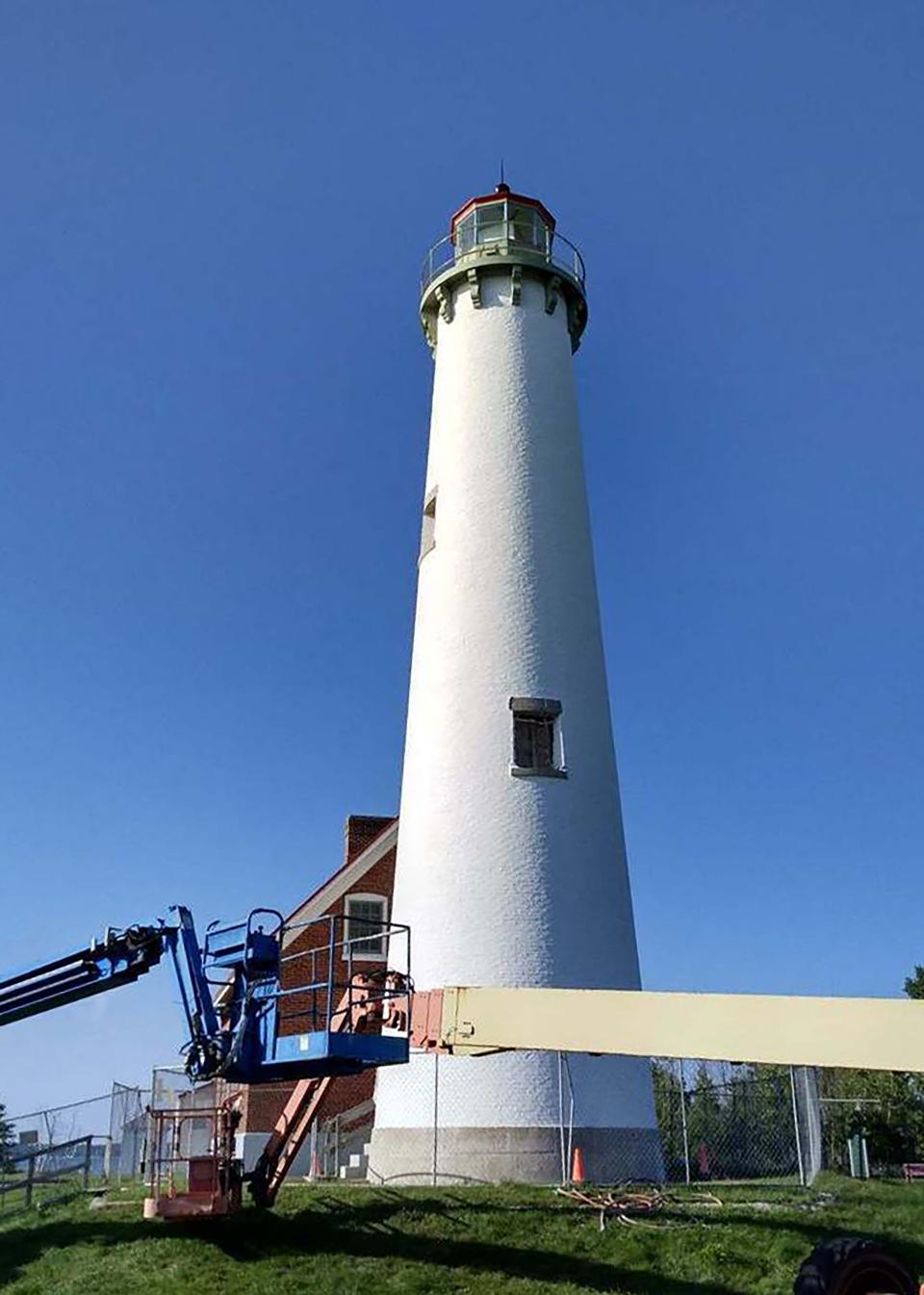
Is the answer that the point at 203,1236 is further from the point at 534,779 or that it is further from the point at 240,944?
the point at 534,779

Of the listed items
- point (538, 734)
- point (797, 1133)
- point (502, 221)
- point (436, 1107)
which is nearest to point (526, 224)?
point (502, 221)

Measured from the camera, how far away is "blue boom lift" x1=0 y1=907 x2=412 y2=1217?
13.5 m

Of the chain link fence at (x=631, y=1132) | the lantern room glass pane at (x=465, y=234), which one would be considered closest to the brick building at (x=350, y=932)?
the chain link fence at (x=631, y=1132)

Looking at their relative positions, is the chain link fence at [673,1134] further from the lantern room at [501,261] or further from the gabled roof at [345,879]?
the lantern room at [501,261]

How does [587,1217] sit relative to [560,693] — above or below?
below

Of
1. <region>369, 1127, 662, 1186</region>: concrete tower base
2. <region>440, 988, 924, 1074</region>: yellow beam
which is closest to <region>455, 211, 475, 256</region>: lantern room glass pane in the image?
<region>369, 1127, 662, 1186</region>: concrete tower base

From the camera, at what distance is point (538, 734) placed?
20250 mm

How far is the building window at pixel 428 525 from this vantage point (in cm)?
2227

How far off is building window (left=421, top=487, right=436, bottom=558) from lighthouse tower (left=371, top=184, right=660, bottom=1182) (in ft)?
0.16

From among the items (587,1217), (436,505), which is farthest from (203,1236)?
(436,505)

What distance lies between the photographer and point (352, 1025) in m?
14.0

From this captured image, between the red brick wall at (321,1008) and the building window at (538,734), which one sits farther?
the red brick wall at (321,1008)

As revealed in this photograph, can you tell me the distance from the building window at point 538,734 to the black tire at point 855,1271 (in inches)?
434

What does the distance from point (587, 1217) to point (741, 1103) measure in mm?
7172
